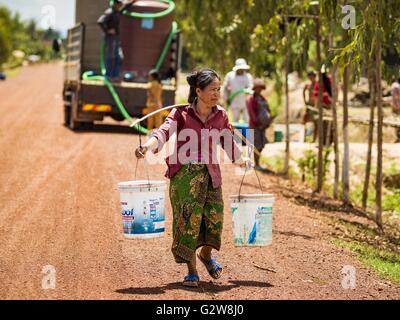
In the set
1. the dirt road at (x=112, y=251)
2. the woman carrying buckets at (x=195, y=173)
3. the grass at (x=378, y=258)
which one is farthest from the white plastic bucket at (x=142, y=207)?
the grass at (x=378, y=258)

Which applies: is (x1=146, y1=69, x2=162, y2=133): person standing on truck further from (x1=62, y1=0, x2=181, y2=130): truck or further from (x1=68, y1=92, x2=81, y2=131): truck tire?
(x1=68, y1=92, x2=81, y2=131): truck tire

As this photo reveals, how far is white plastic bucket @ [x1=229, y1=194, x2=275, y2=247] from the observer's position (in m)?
8.20

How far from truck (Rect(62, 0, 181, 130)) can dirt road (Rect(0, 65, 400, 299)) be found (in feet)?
16.8

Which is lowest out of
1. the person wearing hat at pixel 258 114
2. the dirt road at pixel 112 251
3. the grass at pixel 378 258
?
the grass at pixel 378 258

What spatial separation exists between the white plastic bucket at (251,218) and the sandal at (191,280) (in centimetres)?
62

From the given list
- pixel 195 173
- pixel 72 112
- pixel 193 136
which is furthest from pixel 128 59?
pixel 195 173

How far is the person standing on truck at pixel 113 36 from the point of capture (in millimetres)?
21109

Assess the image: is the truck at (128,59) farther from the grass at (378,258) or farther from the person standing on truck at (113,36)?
the grass at (378,258)

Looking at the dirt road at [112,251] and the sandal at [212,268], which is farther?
the sandal at [212,268]

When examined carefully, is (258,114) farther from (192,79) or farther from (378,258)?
(192,79)

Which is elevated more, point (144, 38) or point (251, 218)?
point (144, 38)

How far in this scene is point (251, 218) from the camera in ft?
26.9

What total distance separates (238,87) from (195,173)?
12221 millimetres

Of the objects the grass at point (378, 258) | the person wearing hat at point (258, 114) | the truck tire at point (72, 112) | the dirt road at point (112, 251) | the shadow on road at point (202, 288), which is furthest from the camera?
the truck tire at point (72, 112)
